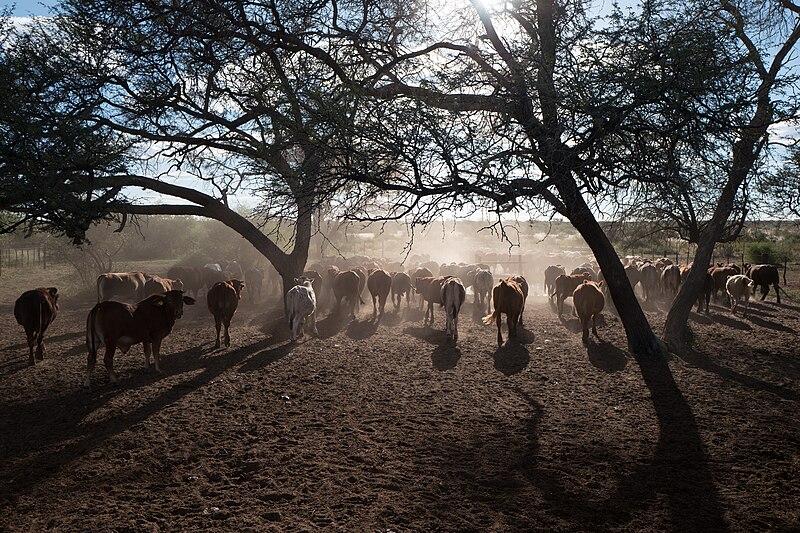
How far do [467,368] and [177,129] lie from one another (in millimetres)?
8309

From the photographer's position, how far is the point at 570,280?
1675cm

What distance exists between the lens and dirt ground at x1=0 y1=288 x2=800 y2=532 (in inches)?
182

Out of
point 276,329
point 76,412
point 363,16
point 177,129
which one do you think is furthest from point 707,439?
point 177,129

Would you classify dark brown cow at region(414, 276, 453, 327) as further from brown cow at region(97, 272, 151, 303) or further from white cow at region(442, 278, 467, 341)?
brown cow at region(97, 272, 151, 303)

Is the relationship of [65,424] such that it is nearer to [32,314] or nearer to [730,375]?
[32,314]

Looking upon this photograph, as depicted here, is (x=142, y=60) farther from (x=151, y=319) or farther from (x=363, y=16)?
(x=151, y=319)

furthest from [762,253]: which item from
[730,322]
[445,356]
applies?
[445,356]

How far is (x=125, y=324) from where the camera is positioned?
8.46 meters

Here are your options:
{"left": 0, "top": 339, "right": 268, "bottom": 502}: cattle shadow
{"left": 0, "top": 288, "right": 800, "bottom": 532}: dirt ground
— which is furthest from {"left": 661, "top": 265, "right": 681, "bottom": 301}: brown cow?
{"left": 0, "top": 339, "right": 268, "bottom": 502}: cattle shadow

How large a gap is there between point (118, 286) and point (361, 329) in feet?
26.8

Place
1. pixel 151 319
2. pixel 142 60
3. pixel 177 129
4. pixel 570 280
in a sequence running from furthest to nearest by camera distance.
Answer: pixel 570 280, pixel 177 129, pixel 142 60, pixel 151 319

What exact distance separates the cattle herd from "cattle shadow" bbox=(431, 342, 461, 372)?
98 cm

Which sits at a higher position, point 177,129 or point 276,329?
point 177,129

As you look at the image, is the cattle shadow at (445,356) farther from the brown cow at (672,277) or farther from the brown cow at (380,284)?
the brown cow at (672,277)
